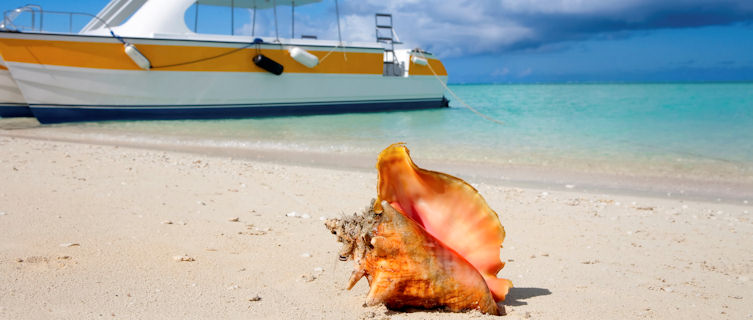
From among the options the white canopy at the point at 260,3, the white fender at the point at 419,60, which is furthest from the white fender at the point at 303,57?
the white fender at the point at 419,60

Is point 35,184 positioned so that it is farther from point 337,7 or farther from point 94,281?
point 337,7

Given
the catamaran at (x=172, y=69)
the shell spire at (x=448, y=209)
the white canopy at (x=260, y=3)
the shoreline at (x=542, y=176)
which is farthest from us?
the white canopy at (x=260, y=3)

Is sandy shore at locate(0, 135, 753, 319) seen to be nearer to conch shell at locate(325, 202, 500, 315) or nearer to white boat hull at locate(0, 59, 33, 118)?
conch shell at locate(325, 202, 500, 315)

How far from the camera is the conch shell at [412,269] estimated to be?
1.83 meters

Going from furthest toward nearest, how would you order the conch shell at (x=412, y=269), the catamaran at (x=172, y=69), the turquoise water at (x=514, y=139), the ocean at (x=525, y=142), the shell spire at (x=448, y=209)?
the catamaran at (x=172, y=69) → the turquoise water at (x=514, y=139) → the ocean at (x=525, y=142) → the shell spire at (x=448, y=209) → the conch shell at (x=412, y=269)

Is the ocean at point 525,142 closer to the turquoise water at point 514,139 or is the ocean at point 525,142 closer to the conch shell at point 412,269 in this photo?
the turquoise water at point 514,139

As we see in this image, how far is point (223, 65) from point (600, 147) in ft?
31.1

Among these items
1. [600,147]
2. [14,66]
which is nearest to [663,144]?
[600,147]

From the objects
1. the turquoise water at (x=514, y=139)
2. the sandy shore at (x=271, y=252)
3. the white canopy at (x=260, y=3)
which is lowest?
the turquoise water at (x=514, y=139)

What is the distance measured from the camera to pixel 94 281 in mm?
2072

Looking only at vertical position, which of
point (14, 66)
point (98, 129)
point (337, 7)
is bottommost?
point (98, 129)

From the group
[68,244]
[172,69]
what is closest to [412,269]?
[68,244]

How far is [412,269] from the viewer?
183cm

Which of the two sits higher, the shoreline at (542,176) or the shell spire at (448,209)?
the shell spire at (448,209)
